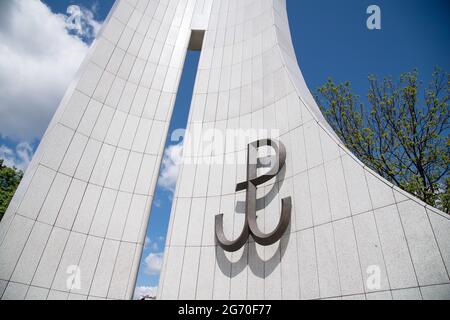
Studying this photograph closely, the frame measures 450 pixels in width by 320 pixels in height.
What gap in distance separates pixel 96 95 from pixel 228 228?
613cm

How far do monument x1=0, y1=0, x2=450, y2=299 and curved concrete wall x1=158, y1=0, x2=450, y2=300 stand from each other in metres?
0.03

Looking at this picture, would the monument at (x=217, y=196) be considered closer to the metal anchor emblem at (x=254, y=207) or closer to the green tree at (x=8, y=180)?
the metal anchor emblem at (x=254, y=207)

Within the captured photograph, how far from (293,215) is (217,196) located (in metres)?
2.19

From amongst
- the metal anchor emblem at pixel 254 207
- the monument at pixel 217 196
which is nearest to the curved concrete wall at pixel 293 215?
the monument at pixel 217 196

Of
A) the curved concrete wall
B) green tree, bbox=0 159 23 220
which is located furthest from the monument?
green tree, bbox=0 159 23 220

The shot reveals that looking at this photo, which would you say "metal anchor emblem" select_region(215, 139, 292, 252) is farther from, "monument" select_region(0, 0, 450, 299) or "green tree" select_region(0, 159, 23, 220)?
"green tree" select_region(0, 159, 23, 220)

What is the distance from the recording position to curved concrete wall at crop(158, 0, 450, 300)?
4.06m

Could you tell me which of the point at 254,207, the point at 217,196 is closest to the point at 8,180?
the point at 217,196

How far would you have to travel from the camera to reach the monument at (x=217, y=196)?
445cm

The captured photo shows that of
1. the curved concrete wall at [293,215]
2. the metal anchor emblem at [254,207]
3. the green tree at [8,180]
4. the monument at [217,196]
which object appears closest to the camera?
the curved concrete wall at [293,215]

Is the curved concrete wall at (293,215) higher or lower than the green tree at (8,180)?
lower

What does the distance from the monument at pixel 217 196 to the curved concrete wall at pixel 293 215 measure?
0.09ft

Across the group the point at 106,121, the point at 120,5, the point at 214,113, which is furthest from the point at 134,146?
the point at 120,5

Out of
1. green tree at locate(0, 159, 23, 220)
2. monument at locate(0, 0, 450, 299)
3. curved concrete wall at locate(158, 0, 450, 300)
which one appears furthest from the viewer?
green tree at locate(0, 159, 23, 220)
